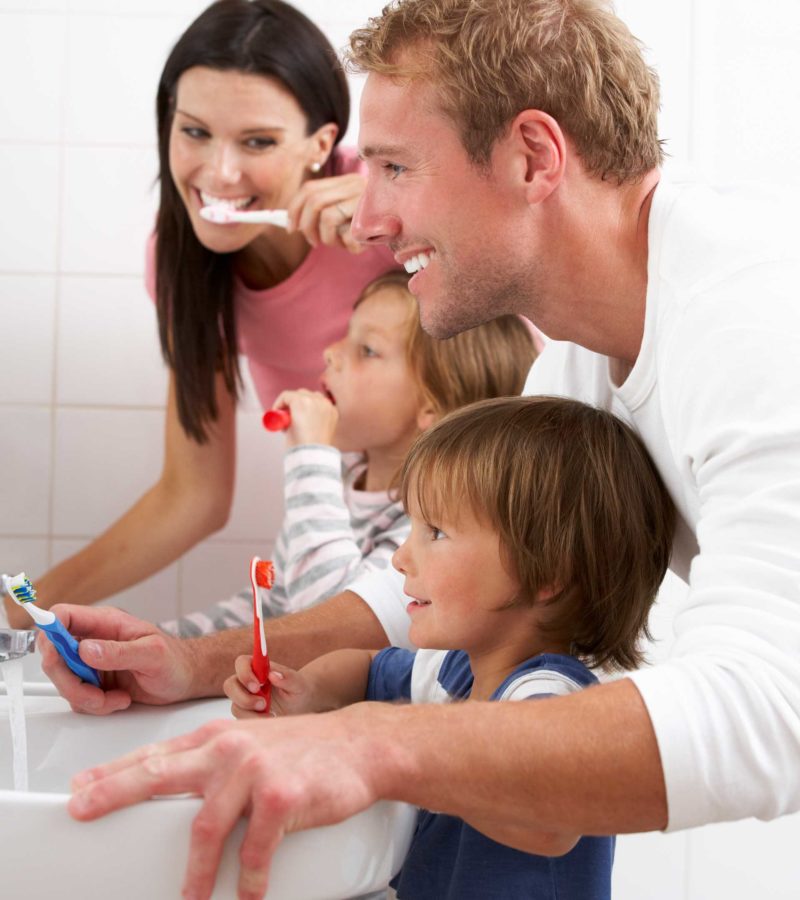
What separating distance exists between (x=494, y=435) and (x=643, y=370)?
0.47 ft

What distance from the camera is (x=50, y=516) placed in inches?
69.2

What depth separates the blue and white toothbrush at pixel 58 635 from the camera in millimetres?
892

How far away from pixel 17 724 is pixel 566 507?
1.53ft

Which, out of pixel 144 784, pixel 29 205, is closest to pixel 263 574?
pixel 144 784

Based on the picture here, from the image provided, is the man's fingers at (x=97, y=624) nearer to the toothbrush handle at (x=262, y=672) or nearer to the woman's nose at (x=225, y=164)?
the toothbrush handle at (x=262, y=672)

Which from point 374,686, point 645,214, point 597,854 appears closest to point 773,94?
point 645,214

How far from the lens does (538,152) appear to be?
1062 millimetres

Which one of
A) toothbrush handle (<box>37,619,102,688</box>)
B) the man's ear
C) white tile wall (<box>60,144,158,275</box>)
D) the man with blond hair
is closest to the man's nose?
the man with blond hair

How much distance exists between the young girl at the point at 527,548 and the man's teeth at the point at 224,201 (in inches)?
30.0

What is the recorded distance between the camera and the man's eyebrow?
1.07 m

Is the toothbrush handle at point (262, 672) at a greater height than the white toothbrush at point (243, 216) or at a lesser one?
lesser

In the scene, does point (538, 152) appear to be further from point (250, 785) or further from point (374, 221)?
point (250, 785)

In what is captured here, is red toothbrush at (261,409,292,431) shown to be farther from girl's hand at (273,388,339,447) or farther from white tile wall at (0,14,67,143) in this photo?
white tile wall at (0,14,67,143)

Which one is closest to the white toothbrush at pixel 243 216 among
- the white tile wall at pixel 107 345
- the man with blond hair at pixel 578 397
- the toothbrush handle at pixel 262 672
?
the white tile wall at pixel 107 345
